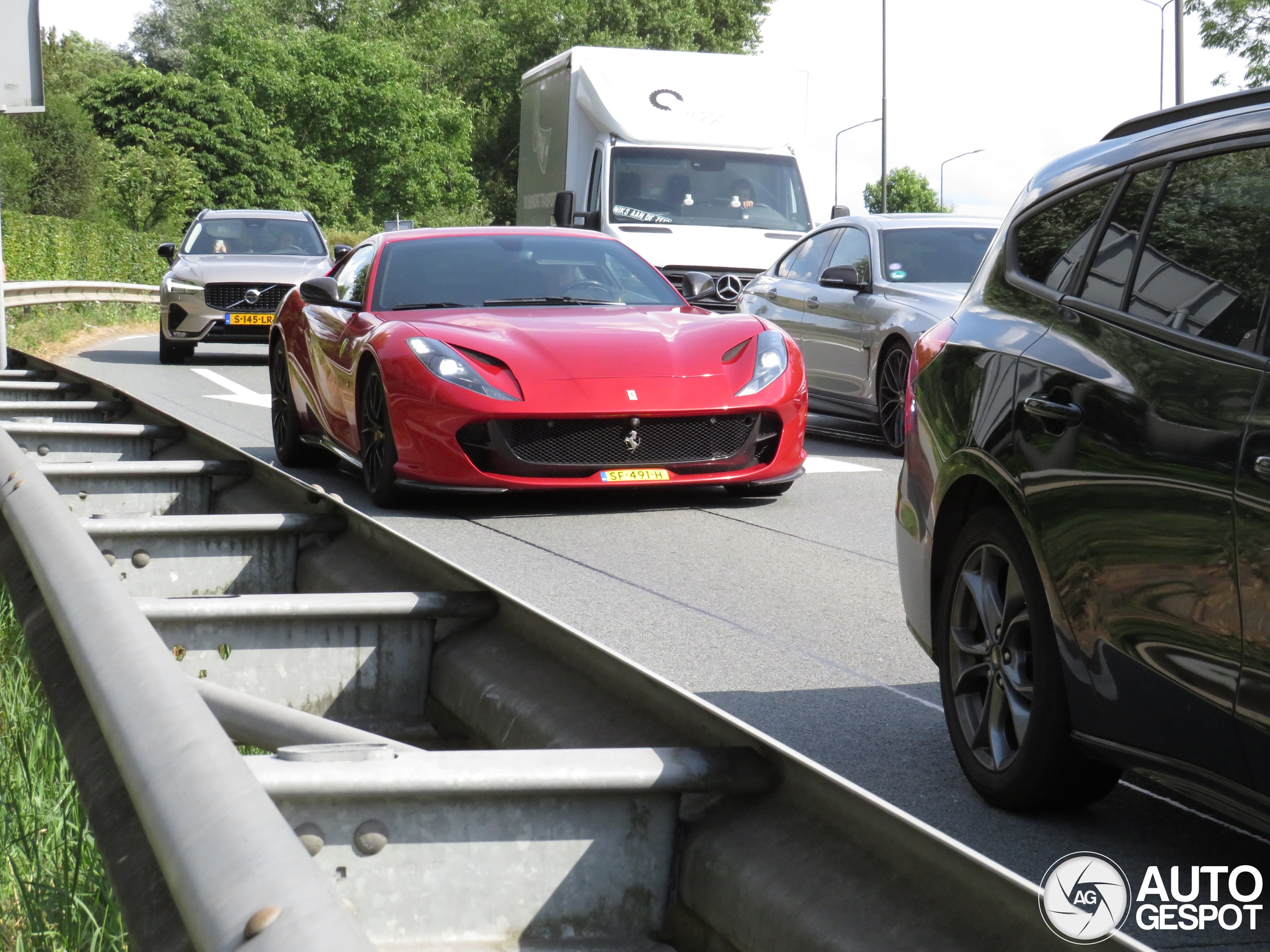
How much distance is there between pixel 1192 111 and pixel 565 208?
1630 cm

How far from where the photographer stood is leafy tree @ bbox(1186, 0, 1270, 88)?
3959 cm

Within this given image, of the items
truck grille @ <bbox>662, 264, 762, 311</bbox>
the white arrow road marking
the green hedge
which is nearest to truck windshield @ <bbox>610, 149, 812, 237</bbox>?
truck grille @ <bbox>662, 264, 762, 311</bbox>

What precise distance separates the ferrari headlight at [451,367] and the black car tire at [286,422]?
2674mm

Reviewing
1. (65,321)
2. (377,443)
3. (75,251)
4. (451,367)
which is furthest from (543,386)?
(75,251)

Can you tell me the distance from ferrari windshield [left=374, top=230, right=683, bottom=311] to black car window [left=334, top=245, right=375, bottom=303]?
0.53ft

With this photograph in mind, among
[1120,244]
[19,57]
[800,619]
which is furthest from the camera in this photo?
[19,57]

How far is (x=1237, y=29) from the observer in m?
40.0

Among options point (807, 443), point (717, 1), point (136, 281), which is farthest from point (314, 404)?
point (717, 1)

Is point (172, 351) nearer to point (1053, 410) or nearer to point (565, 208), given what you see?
point (565, 208)

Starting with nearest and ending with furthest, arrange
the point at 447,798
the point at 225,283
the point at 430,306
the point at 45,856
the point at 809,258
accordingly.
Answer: the point at 447,798
the point at 45,856
the point at 430,306
the point at 809,258
the point at 225,283

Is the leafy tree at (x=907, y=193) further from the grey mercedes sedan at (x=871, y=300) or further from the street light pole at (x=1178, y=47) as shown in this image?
the grey mercedes sedan at (x=871, y=300)

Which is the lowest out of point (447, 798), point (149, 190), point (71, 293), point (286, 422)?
point (286, 422)

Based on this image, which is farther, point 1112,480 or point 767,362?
point 767,362

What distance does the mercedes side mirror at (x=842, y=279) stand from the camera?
12.3 m
